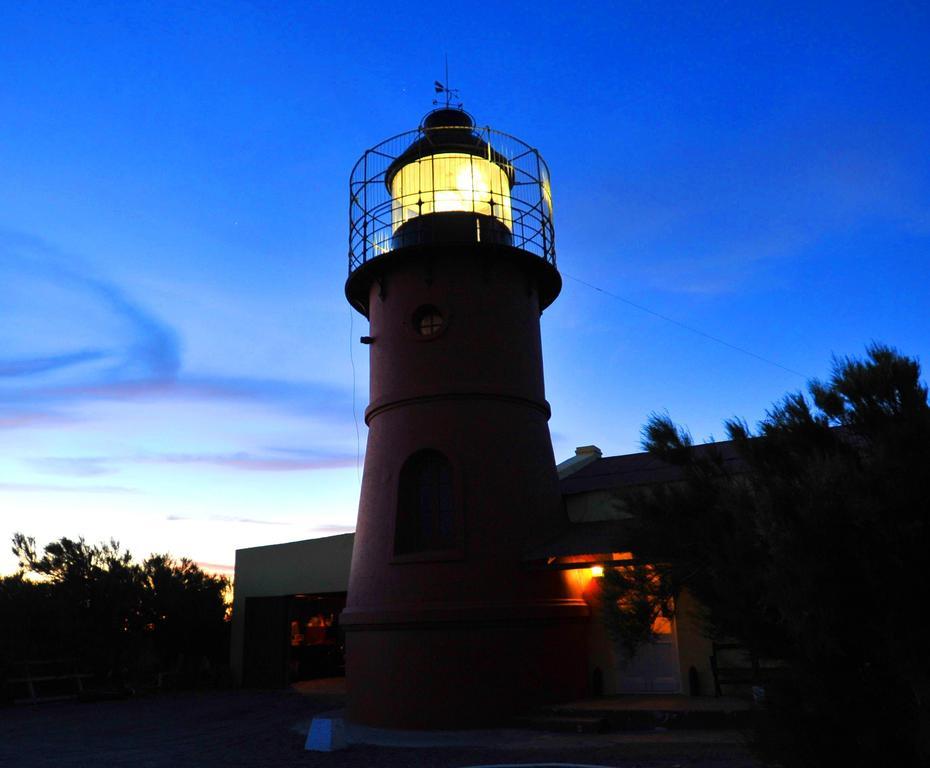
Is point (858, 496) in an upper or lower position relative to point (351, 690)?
upper

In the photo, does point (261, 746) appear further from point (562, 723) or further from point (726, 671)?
point (726, 671)

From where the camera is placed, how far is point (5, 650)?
60.1ft

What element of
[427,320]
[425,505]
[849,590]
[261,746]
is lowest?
[261,746]

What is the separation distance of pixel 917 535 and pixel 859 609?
0.64m

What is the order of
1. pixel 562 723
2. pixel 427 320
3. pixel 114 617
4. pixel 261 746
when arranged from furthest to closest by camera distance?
1. pixel 114 617
2. pixel 427 320
3. pixel 261 746
4. pixel 562 723

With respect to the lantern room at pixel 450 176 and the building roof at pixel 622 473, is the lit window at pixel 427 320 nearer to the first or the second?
the lantern room at pixel 450 176

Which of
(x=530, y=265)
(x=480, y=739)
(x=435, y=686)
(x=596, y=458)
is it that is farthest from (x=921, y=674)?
(x=596, y=458)

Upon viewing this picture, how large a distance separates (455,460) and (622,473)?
4.30m

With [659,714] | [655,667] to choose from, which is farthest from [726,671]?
[659,714]

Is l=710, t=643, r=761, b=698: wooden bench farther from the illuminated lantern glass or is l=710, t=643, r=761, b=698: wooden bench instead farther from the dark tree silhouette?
the illuminated lantern glass

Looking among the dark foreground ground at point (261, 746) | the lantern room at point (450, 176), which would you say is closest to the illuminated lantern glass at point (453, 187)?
the lantern room at point (450, 176)

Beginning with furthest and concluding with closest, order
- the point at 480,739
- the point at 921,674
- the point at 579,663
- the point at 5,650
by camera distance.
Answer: the point at 5,650 → the point at 579,663 → the point at 480,739 → the point at 921,674

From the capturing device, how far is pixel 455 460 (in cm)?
1337

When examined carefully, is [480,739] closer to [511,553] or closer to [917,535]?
[511,553]
